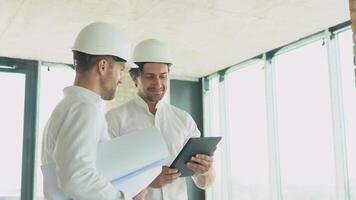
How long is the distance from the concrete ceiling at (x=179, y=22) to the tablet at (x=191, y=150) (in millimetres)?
1636

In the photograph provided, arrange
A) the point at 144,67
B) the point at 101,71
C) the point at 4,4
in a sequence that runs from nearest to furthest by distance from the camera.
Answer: the point at 101,71 → the point at 144,67 → the point at 4,4

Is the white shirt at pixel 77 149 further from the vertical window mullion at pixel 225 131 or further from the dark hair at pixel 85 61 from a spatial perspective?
the vertical window mullion at pixel 225 131

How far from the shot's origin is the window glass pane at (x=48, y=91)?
4785 millimetres

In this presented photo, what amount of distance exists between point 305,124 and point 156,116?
2.46 metres

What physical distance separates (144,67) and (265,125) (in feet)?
9.19

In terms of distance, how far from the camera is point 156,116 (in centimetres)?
213

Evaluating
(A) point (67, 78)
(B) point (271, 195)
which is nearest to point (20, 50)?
(A) point (67, 78)

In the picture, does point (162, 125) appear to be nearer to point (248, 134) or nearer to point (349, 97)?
point (349, 97)

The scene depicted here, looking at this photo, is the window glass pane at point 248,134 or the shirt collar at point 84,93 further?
the window glass pane at point 248,134

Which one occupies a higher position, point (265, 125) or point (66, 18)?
point (66, 18)

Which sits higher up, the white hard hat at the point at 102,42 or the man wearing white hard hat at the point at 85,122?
the white hard hat at the point at 102,42

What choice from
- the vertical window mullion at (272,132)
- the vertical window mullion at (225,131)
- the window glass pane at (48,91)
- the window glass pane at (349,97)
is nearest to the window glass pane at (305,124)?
the vertical window mullion at (272,132)

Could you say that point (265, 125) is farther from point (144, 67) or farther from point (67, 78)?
point (144, 67)

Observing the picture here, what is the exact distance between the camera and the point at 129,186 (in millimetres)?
1420
